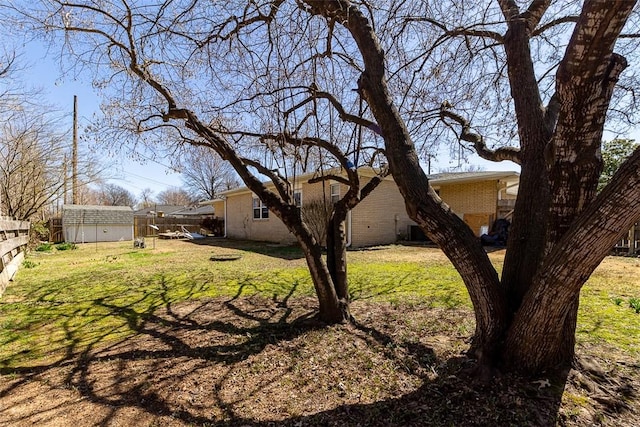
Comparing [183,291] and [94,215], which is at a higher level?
[94,215]

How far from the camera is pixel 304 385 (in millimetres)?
2613

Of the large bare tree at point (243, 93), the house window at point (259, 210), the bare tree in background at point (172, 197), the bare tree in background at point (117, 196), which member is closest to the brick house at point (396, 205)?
the house window at point (259, 210)

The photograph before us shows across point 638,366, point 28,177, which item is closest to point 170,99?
point 638,366

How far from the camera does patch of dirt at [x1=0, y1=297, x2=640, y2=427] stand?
2.16 m

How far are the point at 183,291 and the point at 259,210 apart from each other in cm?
1112

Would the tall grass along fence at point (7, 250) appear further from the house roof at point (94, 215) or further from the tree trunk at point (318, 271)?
the house roof at point (94, 215)

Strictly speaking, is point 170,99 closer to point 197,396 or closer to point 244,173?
point 244,173

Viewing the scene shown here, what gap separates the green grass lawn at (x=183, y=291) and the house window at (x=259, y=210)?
6776mm

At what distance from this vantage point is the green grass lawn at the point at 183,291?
358cm

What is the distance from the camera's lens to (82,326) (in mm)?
4047

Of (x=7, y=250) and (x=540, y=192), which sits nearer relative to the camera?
(x=540, y=192)

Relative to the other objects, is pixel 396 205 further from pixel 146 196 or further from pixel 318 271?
pixel 146 196

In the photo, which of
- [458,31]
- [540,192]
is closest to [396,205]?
[458,31]

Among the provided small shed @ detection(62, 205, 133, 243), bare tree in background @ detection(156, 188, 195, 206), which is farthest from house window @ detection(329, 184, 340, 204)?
bare tree in background @ detection(156, 188, 195, 206)
